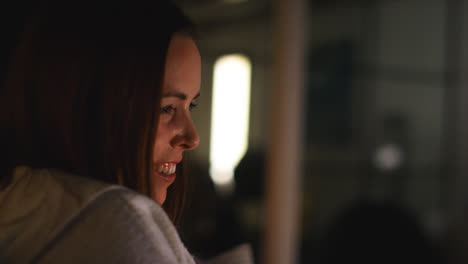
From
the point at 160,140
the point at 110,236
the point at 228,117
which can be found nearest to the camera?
the point at 110,236

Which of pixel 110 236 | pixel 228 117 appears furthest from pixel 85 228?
pixel 228 117

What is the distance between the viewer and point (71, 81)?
45cm

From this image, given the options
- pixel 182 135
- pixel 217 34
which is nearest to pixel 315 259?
pixel 217 34

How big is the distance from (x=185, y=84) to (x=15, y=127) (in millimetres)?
196

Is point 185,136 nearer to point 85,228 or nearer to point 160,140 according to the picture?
point 160,140

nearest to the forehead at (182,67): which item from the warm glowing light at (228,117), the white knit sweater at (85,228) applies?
the white knit sweater at (85,228)

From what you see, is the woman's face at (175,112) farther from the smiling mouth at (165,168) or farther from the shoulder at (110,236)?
the shoulder at (110,236)

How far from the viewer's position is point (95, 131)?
1.50ft

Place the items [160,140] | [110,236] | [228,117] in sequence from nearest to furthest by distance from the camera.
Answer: [110,236] → [160,140] → [228,117]

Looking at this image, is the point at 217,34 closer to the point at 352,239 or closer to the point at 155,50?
the point at 352,239

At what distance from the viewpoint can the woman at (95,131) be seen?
1.23 feet

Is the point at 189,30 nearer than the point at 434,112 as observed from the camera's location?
Yes

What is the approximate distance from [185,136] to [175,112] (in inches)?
1.2

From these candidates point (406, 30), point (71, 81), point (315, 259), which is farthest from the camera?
point (406, 30)
